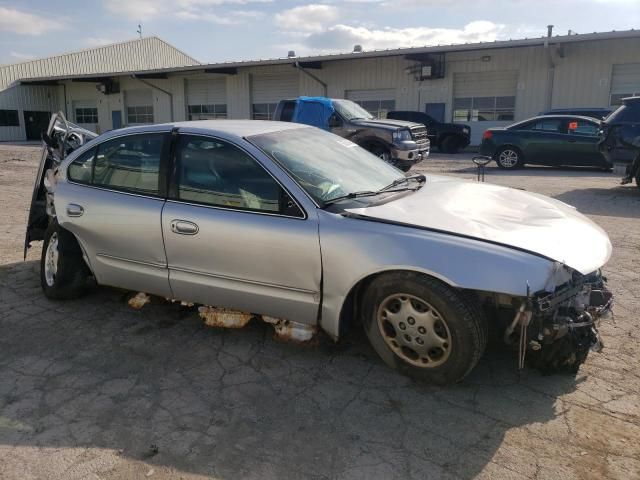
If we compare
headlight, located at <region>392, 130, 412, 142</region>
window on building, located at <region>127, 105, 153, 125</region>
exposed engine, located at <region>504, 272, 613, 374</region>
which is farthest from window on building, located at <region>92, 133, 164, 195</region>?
window on building, located at <region>127, 105, 153, 125</region>

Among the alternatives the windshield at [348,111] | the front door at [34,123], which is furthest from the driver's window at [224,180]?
the front door at [34,123]

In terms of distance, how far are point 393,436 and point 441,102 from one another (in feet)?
76.8

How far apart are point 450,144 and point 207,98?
16.6 meters

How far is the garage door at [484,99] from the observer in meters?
22.9

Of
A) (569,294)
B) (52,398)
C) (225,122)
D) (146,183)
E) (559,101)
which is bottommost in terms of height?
(52,398)

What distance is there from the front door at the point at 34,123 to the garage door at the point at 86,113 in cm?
217

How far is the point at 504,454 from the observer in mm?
2549

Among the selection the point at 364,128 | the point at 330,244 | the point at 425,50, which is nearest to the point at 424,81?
the point at 425,50

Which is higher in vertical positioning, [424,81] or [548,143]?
[424,81]

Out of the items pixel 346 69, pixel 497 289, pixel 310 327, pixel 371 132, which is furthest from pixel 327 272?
pixel 346 69

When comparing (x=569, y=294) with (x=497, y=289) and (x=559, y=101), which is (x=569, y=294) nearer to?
(x=497, y=289)

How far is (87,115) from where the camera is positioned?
129 ft

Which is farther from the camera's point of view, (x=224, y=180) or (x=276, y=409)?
(x=224, y=180)

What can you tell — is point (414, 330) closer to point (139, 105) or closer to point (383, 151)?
point (383, 151)
